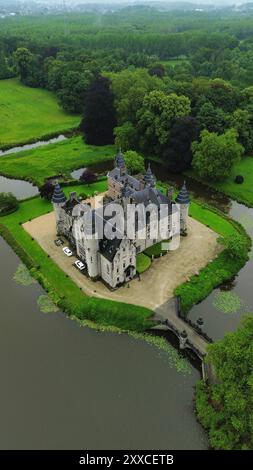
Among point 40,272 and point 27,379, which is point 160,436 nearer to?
point 27,379

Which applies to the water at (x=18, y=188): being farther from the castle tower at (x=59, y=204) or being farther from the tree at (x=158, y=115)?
the tree at (x=158, y=115)

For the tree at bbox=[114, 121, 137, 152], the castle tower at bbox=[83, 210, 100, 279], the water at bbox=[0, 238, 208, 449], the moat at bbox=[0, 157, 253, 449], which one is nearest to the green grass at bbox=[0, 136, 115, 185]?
the tree at bbox=[114, 121, 137, 152]

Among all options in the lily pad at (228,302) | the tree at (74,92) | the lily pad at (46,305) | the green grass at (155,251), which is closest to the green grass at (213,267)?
the lily pad at (228,302)

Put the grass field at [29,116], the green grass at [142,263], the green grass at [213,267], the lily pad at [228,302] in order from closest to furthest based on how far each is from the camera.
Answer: the lily pad at [228,302]
the green grass at [213,267]
the green grass at [142,263]
the grass field at [29,116]

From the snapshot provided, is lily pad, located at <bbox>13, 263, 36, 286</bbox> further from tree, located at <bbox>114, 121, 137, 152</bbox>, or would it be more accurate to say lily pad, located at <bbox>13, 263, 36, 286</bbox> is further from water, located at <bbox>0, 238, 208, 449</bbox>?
tree, located at <bbox>114, 121, 137, 152</bbox>

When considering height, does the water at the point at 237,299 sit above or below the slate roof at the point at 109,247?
below

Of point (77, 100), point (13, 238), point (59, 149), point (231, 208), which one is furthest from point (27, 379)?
point (77, 100)
